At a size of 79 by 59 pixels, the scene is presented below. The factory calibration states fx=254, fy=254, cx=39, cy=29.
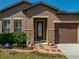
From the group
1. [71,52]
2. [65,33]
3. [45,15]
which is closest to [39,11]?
[45,15]

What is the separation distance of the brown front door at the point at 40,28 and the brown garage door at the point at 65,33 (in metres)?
1.80

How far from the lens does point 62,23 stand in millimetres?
29547

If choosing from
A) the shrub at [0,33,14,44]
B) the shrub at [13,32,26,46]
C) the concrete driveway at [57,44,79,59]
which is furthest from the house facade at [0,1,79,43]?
the concrete driveway at [57,44,79,59]

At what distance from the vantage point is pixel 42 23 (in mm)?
30766

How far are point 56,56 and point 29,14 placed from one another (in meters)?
12.1

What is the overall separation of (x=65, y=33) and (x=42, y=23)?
315cm

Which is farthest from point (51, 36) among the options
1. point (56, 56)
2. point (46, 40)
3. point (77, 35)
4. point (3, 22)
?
point (56, 56)

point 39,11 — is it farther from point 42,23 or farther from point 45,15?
point 42,23

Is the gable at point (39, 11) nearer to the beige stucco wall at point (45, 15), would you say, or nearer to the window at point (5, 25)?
the beige stucco wall at point (45, 15)

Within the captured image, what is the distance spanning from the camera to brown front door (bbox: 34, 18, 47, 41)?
100 feet

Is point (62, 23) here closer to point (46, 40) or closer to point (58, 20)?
point (58, 20)

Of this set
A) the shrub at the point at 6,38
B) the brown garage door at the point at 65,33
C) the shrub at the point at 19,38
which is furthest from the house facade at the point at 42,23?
the shrub at the point at 19,38

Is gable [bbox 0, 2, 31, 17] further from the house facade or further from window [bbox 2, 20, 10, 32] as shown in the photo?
window [bbox 2, 20, 10, 32]

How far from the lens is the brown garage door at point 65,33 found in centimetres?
2947
